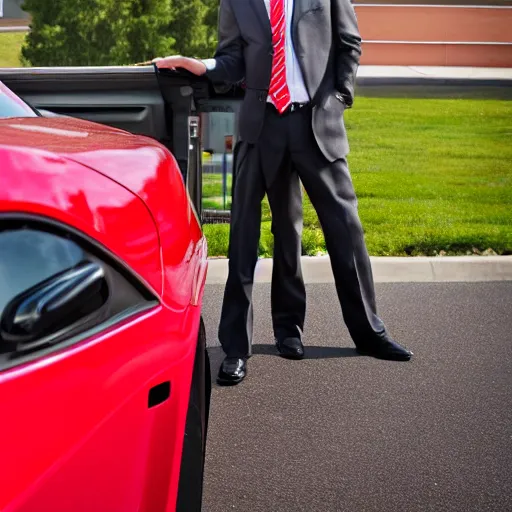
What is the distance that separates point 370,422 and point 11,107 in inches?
75.6

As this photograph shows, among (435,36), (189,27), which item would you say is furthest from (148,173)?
(435,36)

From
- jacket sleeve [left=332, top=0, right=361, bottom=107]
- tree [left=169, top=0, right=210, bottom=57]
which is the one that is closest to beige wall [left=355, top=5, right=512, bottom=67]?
tree [left=169, top=0, right=210, bottom=57]

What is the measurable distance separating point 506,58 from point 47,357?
34614mm

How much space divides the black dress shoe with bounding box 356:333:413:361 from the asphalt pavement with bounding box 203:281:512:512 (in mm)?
51

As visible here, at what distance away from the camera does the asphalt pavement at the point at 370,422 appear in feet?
12.2

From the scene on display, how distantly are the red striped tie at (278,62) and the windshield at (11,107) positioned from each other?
1542 millimetres

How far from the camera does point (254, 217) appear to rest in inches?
204

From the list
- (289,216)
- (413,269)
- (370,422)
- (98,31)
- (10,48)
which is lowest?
(10,48)

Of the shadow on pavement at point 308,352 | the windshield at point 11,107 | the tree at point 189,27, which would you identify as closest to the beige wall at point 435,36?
the tree at point 189,27

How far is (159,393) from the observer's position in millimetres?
2104

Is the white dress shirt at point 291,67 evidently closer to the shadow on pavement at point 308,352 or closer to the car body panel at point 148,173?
the shadow on pavement at point 308,352

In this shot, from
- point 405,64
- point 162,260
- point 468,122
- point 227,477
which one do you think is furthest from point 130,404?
point 405,64

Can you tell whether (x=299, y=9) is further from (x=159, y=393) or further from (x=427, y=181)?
(x=427, y=181)

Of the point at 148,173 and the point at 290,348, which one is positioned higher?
the point at 148,173
